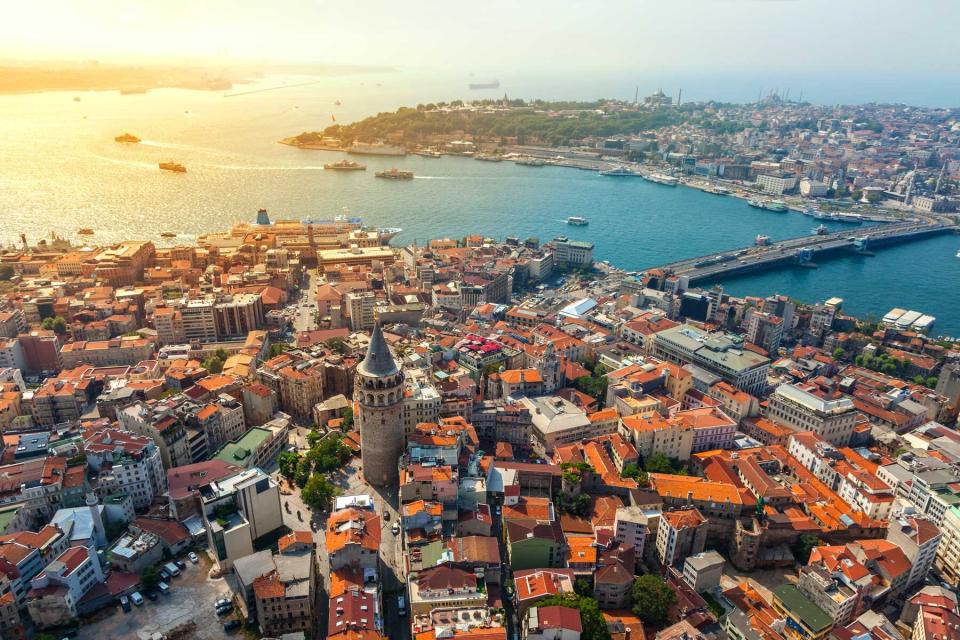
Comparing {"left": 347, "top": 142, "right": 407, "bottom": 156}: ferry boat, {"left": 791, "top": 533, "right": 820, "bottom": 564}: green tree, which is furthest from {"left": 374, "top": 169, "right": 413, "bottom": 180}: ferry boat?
{"left": 791, "top": 533, "right": 820, "bottom": 564}: green tree

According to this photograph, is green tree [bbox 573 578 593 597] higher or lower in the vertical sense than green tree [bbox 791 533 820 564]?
higher

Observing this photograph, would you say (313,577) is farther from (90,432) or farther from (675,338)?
(675,338)

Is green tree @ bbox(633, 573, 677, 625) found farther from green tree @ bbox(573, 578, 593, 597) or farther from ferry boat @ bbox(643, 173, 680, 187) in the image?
ferry boat @ bbox(643, 173, 680, 187)

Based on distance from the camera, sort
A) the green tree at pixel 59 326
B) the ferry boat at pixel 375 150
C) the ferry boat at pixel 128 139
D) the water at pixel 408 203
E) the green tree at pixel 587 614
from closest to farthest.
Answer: the green tree at pixel 587 614 → the green tree at pixel 59 326 → the water at pixel 408 203 → the ferry boat at pixel 128 139 → the ferry boat at pixel 375 150

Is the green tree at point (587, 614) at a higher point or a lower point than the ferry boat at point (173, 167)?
lower

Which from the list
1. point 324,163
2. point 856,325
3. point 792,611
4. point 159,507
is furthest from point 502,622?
point 324,163

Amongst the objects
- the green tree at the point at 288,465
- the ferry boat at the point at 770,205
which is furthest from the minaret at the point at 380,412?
the ferry boat at the point at 770,205

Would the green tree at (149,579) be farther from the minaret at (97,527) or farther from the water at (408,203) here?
the water at (408,203)

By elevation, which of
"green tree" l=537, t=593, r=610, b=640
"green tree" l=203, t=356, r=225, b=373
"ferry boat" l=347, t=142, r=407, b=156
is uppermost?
"ferry boat" l=347, t=142, r=407, b=156
